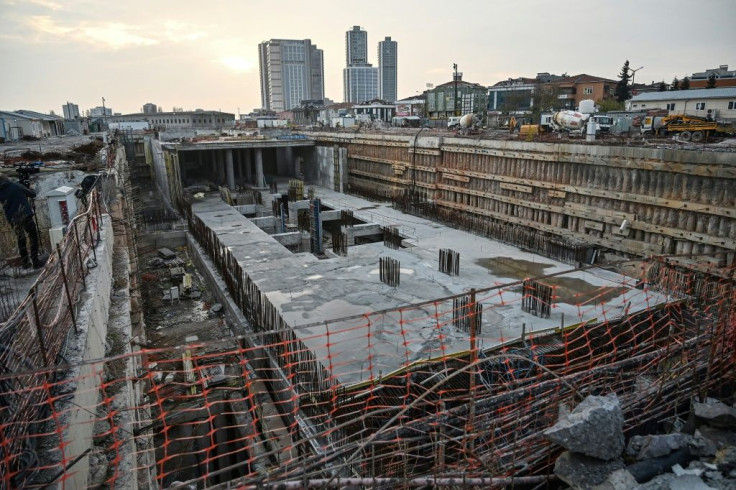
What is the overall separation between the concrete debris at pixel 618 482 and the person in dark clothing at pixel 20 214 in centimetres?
967

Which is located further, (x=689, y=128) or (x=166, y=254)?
(x=166, y=254)

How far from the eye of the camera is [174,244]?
2328cm

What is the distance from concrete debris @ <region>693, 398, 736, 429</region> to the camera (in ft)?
17.4

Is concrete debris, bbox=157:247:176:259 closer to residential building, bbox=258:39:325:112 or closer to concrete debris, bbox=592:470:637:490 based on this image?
concrete debris, bbox=592:470:637:490

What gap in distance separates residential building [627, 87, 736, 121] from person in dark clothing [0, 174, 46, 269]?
34649 mm

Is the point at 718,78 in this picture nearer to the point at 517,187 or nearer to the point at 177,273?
the point at 517,187

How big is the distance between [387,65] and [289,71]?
41126 millimetres

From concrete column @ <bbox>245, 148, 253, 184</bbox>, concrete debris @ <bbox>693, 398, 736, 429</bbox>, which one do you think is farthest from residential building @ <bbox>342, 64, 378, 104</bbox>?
concrete debris @ <bbox>693, 398, 736, 429</bbox>

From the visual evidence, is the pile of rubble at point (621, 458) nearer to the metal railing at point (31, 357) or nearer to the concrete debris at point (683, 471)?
the concrete debris at point (683, 471)

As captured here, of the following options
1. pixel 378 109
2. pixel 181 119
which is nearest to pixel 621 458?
pixel 378 109

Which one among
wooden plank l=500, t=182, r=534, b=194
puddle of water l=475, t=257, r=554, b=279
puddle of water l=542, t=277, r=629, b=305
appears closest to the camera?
puddle of water l=542, t=277, r=629, b=305

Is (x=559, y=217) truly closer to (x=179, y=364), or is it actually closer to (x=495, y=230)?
(x=495, y=230)

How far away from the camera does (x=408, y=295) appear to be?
13.2 m

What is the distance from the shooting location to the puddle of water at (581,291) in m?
12.5
